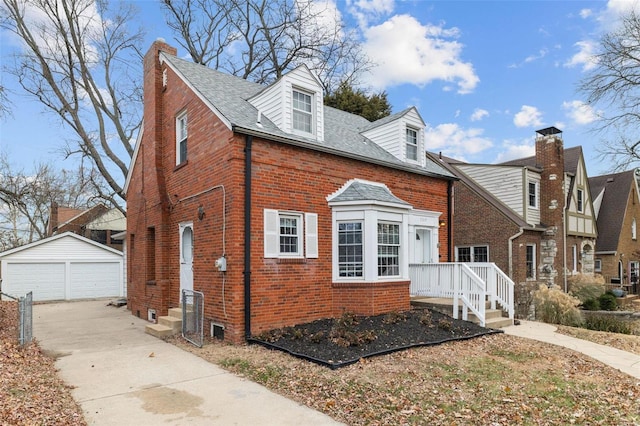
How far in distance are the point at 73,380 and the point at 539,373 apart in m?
7.63

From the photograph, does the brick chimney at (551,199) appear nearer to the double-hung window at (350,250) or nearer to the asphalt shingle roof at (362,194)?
the asphalt shingle roof at (362,194)

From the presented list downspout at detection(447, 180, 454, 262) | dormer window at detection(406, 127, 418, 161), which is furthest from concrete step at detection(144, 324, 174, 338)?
downspout at detection(447, 180, 454, 262)

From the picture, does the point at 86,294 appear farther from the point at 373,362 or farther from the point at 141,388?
the point at 373,362

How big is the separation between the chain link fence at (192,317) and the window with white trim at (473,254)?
14229 millimetres

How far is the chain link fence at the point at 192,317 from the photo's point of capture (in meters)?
9.39

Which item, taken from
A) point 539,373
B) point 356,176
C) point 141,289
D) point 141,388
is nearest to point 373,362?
point 539,373

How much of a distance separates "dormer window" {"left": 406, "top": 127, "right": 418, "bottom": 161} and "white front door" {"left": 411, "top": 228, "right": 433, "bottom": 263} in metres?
2.51

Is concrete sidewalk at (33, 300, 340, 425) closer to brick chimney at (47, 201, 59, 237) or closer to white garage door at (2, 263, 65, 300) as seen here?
white garage door at (2, 263, 65, 300)

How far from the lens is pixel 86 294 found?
21703 mm

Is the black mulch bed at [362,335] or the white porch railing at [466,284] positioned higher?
the white porch railing at [466,284]

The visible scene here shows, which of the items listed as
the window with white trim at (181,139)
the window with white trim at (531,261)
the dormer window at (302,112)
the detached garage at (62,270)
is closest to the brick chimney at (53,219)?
the detached garage at (62,270)

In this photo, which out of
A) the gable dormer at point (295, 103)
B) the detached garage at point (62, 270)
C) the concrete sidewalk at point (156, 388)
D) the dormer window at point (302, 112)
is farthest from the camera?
the detached garage at point (62, 270)

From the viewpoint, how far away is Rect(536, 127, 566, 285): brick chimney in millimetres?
19922

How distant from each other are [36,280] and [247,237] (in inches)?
671
